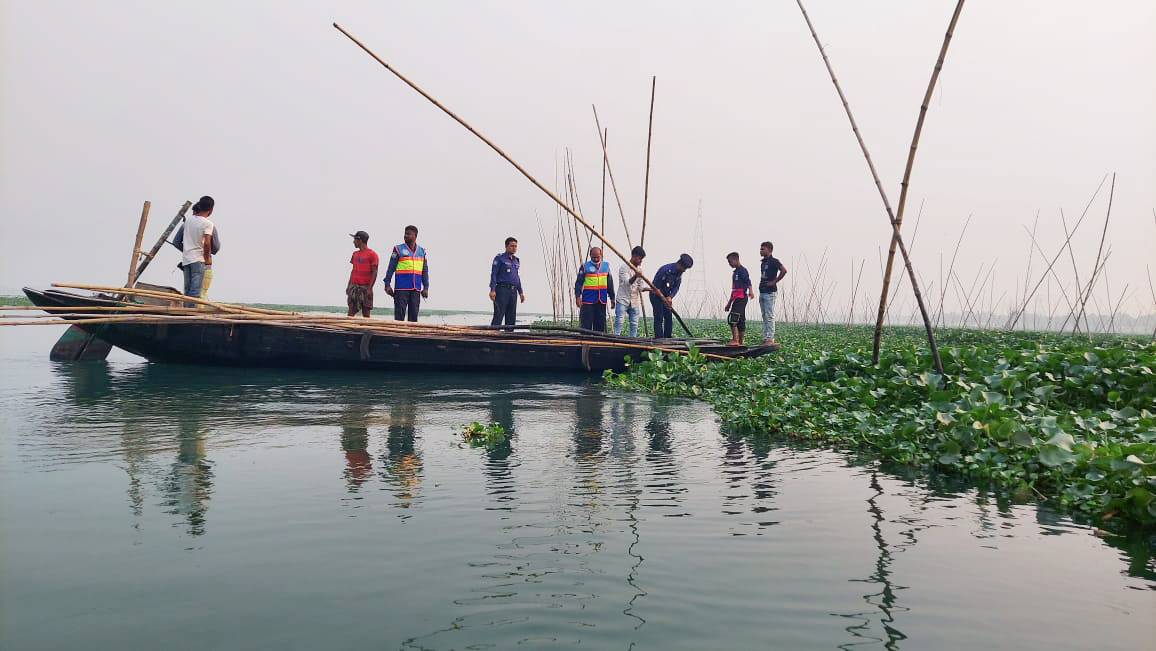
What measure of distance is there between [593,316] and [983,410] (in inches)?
300

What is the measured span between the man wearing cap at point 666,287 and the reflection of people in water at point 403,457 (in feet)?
19.1

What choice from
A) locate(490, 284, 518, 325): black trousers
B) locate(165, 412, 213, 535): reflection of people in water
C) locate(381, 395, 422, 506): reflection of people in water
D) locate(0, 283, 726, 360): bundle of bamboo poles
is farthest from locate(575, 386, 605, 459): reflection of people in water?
locate(490, 284, 518, 325): black trousers

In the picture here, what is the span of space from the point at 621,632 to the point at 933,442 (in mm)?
3467

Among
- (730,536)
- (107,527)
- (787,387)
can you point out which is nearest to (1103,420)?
(787,387)

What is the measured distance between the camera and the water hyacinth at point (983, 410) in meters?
4.01

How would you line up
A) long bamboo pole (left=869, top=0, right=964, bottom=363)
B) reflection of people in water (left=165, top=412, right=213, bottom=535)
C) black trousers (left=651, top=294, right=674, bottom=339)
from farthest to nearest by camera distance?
black trousers (left=651, top=294, right=674, bottom=339), long bamboo pole (left=869, top=0, right=964, bottom=363), reflection of people in water (left=165, top=412, right=213, bottom=535)

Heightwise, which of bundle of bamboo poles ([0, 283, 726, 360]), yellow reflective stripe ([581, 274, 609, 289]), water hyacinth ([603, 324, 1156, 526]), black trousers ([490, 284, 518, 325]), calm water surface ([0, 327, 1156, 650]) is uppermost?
yellow reflective stripe ([581, 274, 609, 289])

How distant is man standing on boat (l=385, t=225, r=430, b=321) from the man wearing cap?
349 centimetres

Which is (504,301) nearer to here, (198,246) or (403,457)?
(198,246)

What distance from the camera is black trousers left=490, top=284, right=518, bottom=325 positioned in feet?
38.8

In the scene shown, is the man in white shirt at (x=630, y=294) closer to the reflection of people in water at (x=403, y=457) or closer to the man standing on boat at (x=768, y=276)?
the man standing on boat at (x=768, y=276)

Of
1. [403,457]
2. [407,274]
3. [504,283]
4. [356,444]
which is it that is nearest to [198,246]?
[407,274]

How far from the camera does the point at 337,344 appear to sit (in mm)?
9438

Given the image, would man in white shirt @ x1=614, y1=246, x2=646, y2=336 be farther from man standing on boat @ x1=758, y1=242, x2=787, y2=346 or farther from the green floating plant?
the green floating plant
